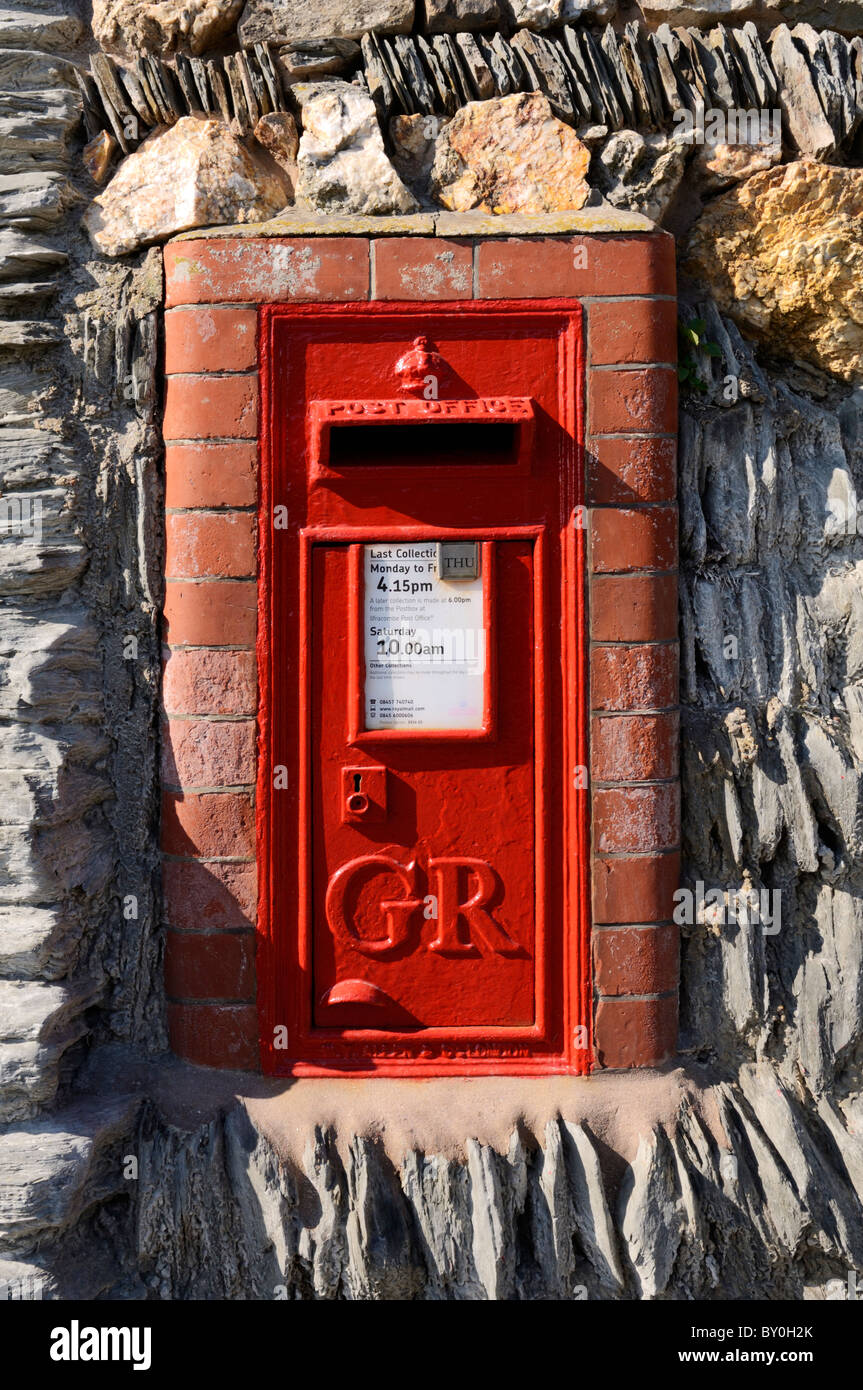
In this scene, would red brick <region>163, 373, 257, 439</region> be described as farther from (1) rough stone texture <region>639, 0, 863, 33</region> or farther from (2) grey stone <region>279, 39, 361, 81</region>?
(1) rough stone texture <region>639, 0, 863, 33</region>

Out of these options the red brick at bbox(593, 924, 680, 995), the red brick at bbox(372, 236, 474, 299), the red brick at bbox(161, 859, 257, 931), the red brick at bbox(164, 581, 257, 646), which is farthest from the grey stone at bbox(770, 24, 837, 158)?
the red brick at bbox(161, 859, 257, 931)

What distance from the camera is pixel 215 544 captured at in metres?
3.09

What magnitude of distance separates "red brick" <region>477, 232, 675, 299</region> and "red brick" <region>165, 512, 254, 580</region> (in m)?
1.01

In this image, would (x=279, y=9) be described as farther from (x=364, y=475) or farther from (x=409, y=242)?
(x=364, y=475)

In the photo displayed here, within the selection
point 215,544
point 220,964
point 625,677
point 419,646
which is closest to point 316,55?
point 215,544

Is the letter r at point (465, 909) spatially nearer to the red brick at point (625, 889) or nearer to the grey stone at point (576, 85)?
the red brick at point (625, 889)

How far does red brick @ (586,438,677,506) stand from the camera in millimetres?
3066

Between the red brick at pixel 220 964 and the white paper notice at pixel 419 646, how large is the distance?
788 millimetres

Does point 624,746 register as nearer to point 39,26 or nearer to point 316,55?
point 316,55

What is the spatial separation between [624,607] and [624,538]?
209mm

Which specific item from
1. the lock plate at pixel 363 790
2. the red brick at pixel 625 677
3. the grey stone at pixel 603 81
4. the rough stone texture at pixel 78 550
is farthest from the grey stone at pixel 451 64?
the lock plate at pixel 363 790

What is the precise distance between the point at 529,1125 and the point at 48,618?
6.98ft

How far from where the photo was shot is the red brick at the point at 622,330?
10.0 ft

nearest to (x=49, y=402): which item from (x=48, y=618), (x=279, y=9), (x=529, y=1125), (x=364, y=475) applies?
(x=48, y=618)
